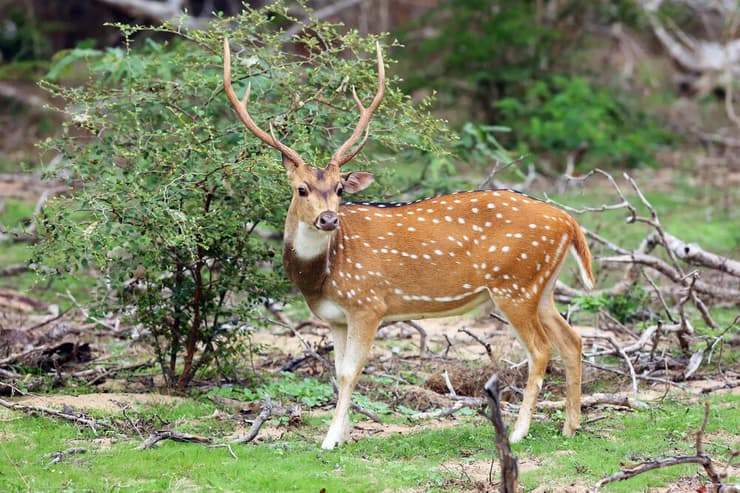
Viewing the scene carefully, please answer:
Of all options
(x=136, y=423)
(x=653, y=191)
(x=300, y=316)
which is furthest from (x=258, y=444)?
(x=653, y=191)

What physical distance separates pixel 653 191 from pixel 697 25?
6313 millimetres

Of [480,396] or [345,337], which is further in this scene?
[480,396]

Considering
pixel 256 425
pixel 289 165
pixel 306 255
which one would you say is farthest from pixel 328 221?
pixel 256 425

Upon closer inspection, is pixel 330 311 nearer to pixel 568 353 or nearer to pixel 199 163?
pixel 199 163

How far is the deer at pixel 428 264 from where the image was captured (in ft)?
21.1

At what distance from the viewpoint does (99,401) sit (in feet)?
23.1

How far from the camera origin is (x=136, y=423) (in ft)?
21.3

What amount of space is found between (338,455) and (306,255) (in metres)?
1.23

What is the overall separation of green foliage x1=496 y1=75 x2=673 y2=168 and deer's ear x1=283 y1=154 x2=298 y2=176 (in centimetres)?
885

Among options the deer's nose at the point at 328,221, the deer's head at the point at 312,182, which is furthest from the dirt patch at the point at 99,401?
the deer's nose at the point at 328,221

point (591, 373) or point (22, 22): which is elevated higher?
point (22, 22)

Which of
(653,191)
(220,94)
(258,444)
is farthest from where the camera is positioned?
(653,191)

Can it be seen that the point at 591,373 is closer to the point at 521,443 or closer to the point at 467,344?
the point at 467,344

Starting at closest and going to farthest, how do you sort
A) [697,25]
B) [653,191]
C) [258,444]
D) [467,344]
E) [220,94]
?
[258,444], [220,94], [467,344], [653,191], [697,25]
